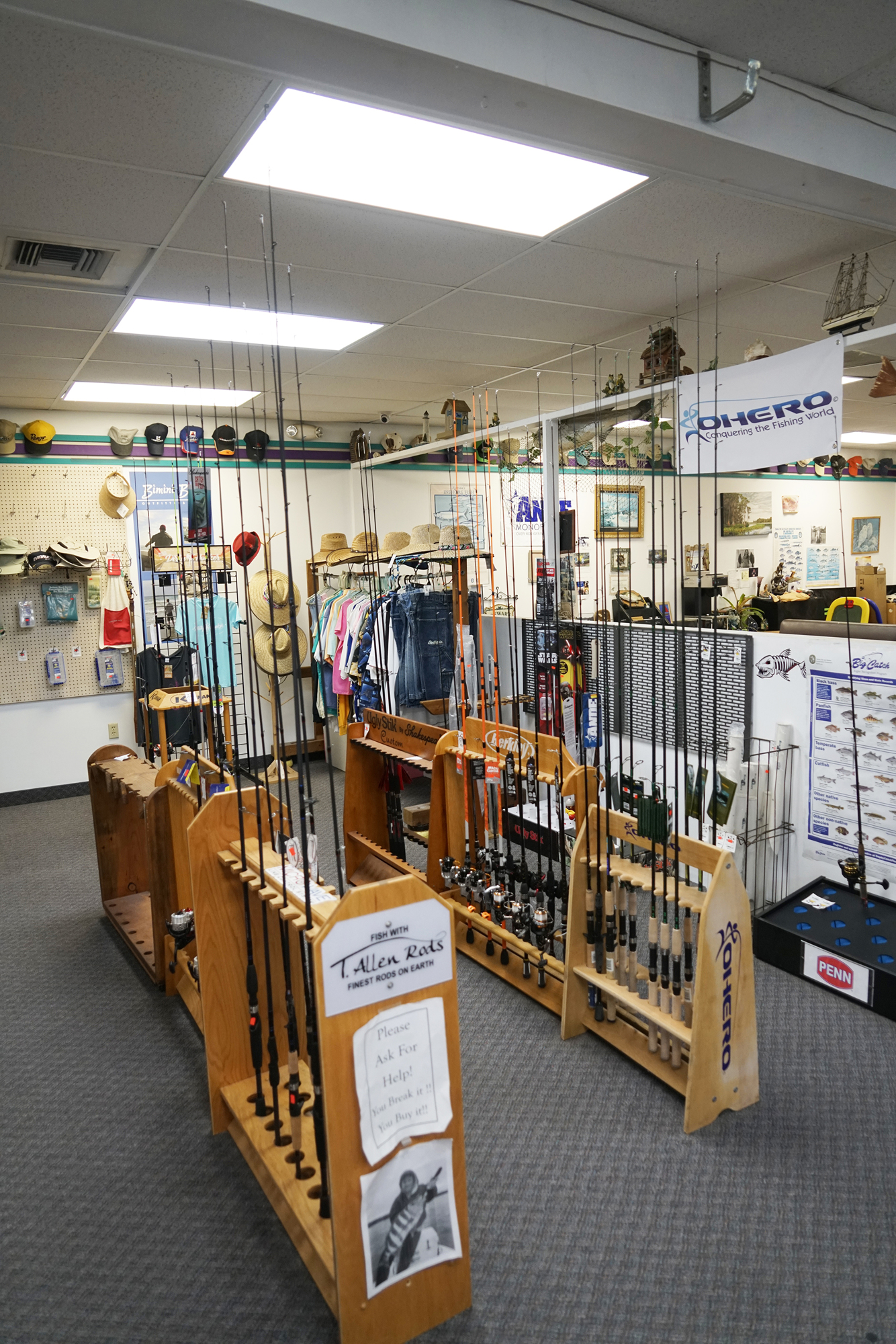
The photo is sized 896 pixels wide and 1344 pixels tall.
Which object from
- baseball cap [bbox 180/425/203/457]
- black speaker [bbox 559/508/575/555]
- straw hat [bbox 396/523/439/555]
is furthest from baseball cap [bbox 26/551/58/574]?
black speaker [bbox 559/508/575/555]

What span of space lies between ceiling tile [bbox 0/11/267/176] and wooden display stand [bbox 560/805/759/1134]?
7.60ft

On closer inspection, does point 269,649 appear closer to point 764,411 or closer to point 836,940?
point 764,411

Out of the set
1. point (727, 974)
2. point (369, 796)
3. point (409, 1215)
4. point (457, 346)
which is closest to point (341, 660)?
point (369, 796)

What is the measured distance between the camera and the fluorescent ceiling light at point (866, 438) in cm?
889

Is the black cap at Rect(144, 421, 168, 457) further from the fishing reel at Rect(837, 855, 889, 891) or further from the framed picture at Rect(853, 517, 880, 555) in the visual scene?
the framed picture at Rect(853, 517, 880, 555)

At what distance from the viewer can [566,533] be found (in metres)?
4.63

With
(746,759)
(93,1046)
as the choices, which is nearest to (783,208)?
(746,759)

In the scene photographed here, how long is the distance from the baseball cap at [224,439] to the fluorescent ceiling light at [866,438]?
6365 mm

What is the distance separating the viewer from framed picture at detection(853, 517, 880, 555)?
397 inches

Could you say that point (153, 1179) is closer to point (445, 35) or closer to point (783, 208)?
point (445, 35)

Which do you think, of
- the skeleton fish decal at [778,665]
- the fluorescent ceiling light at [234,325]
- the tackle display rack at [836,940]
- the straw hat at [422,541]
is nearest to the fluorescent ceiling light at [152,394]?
the fluorescent ceiling light at [234,325]

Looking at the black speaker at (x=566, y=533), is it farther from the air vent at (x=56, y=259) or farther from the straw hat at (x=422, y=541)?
the air vent at (x=56, y=259)

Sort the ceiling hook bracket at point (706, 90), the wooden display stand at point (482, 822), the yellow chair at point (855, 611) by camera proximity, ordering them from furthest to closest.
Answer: the yellow chair at point (855, 611)
the wooden display stand at point (482, 822)
the ceiling hook bracket at point (706, 90)

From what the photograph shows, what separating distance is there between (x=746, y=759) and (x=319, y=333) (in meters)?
3.00
